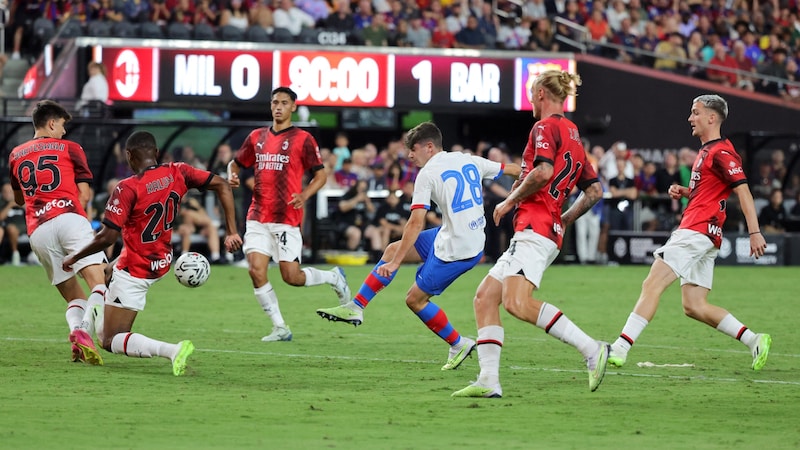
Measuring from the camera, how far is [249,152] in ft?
41.3

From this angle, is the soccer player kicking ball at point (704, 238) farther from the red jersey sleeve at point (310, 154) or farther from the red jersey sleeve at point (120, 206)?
the red jersey sleeve at point (310, 154)

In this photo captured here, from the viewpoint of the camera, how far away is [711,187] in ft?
33.3

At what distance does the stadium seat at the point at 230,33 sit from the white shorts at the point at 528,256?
17.1m

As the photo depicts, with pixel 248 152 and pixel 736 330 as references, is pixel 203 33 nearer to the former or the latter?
pixel 248 152

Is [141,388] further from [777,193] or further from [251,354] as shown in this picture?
[777,193]

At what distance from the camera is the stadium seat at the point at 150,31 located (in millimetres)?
24656

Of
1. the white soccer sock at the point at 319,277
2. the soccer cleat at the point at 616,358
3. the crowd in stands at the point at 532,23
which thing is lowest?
the soccer cleat at the point at 616,358

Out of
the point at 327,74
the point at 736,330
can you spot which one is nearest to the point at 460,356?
the point at 736,330

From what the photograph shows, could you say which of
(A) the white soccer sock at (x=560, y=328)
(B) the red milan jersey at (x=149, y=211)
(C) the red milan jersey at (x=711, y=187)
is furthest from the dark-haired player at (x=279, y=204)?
(A) the white soccer sock at (x=560, y=328)

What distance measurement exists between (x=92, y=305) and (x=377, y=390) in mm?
2552

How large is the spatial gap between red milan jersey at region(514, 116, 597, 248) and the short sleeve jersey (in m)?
0.74

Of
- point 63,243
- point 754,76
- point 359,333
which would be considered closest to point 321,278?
point 359,333

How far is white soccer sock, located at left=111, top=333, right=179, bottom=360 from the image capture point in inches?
372

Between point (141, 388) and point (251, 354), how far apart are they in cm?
219
